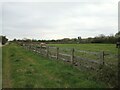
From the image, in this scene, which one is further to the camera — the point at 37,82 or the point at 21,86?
the point at 37,82

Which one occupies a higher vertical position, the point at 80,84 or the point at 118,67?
the point at 118,67

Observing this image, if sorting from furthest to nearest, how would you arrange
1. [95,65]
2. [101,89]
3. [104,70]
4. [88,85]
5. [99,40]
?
[99,40] < [95,65] < [104,70] < [88,85] < [101,89]

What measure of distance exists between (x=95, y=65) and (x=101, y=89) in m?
2.59

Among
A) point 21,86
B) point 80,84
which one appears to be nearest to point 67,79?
point 80,84

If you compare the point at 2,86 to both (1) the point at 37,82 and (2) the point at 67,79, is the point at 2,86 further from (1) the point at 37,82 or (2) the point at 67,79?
(2) the point at 67,79

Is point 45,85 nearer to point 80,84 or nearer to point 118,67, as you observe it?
point 80,84

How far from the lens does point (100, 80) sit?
33.2ft

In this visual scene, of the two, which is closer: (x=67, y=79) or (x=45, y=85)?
(x=45, y=85)

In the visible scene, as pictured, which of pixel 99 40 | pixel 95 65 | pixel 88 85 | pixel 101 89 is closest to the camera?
pixel 101 89

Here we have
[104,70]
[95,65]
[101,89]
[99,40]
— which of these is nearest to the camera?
[101,89]

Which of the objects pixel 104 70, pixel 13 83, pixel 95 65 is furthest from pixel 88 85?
pixel 13 83

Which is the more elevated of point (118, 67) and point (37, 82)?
point (118, 67)

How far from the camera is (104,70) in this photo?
397 inches

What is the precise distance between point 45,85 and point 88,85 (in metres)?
1.61
